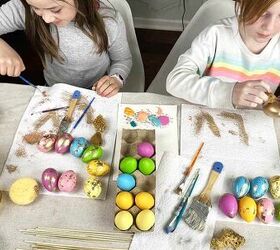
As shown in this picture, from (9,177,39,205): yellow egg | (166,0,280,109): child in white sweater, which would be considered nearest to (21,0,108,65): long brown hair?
(166,0,280,109): child in white sweater

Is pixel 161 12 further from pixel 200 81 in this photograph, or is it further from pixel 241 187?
pixel 241 187

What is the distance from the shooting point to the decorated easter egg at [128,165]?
26.9 inches

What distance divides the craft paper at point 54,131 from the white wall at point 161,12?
1.26m

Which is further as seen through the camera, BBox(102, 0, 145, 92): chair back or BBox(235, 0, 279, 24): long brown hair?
BBox(102, 0, 145, 92): chair back

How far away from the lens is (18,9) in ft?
3.44

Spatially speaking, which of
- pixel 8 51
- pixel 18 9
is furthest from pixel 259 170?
pixel 18 9

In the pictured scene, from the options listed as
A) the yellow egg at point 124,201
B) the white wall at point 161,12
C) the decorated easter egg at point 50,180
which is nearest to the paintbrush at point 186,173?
the yellow egg at point 124,201

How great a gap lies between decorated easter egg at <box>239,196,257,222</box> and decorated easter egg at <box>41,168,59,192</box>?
0.35 m

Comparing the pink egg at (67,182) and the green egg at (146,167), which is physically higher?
the green egg at (146,167)

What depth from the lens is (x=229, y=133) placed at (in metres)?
0.82

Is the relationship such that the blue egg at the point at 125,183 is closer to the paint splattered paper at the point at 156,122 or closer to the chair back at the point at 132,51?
the paint splattered paper at the point at 156,122

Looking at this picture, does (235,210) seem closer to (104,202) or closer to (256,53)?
(104,202)

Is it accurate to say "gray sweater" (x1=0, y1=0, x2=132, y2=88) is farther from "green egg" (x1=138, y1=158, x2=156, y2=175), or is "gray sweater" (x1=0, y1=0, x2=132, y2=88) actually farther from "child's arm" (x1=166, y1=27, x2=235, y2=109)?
"green egg" (x1=138, y1=158, x2=156, y2=175)

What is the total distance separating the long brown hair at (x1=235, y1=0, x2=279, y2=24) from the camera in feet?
2.60
